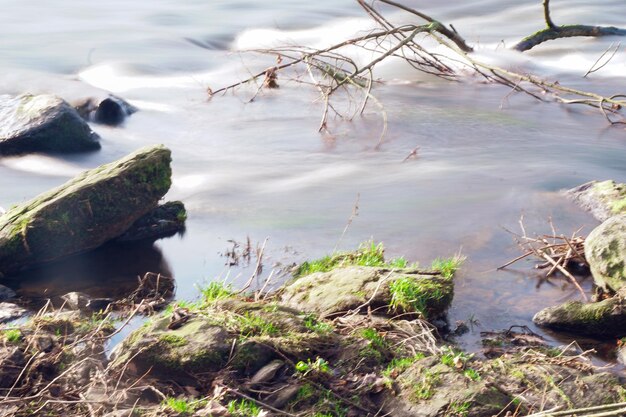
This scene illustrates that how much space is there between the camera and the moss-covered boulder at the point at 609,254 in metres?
6.18

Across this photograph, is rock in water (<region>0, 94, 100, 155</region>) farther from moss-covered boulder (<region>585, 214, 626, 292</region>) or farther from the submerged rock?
moss-covered boulder (<region>585, 214, 626, 292</region>)

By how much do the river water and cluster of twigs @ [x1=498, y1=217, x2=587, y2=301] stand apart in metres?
0.09

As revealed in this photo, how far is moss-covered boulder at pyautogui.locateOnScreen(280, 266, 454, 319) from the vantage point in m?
5.67

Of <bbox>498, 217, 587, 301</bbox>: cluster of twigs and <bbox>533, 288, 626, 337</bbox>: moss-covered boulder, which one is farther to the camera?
<bbox>498, 217, 587, 301</bbox>: cluster of twigs

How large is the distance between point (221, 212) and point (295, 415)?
4575mm

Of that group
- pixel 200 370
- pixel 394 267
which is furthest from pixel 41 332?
pixel 394 267

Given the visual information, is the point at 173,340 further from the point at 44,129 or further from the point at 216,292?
the point at 44,129

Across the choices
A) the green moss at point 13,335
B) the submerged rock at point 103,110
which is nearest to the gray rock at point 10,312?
the green moss at point 13,335

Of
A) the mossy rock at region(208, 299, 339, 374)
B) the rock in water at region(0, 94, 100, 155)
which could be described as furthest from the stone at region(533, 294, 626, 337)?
the rock in water at region(0, 94, 100, 155)

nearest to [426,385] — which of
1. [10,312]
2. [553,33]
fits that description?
[10,312]

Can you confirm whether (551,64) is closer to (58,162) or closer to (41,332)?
(58,162)

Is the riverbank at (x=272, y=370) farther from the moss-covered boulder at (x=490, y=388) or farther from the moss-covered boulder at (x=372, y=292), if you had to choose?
the moss-covered boulder at (x=372, y=292)

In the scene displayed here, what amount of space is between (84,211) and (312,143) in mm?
4222

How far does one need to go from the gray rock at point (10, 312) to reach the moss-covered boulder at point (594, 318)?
357 cm
